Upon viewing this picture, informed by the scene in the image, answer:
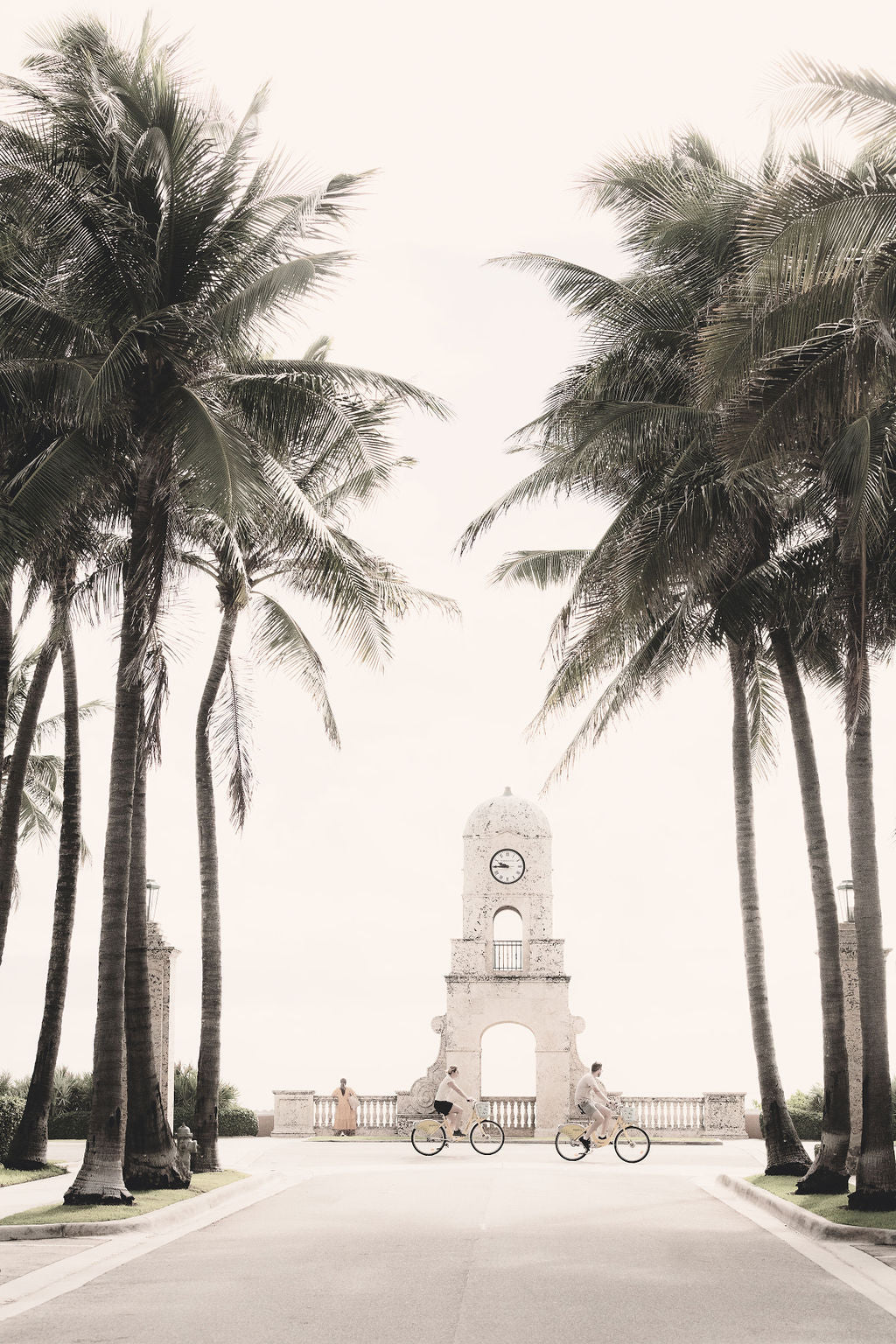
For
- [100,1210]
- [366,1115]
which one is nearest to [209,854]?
[100,1210]

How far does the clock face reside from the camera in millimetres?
38406

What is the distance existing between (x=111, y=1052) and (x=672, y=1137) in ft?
68.1

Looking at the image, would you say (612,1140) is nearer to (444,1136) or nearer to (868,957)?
(444,1136)

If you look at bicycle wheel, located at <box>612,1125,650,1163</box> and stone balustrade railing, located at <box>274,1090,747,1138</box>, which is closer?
bicycle wheel, located at <box>612,1125,650,1163</box>

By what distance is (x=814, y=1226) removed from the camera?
13859 mm

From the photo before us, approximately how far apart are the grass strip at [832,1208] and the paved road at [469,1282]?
0.72 m

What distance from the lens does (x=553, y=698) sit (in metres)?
18.7

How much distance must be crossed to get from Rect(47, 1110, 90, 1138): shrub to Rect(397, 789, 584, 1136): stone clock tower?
806cm

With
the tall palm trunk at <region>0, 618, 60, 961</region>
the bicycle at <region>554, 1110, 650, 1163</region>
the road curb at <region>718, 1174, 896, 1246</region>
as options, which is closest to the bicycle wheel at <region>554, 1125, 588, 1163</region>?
the bicycle at <region>554, 1110, 650, 1163</region>

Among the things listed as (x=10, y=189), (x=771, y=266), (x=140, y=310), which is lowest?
(x=771, y=266)

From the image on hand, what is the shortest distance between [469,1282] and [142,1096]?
745 cm

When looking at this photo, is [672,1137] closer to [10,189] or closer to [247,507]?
[247,507]

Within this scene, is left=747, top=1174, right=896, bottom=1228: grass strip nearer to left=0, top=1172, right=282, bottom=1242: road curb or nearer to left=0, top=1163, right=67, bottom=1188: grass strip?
left=0, top=1172, right=282, bottom=1242: road curb

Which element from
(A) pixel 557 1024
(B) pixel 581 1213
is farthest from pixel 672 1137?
(B) pixel 581 1213
